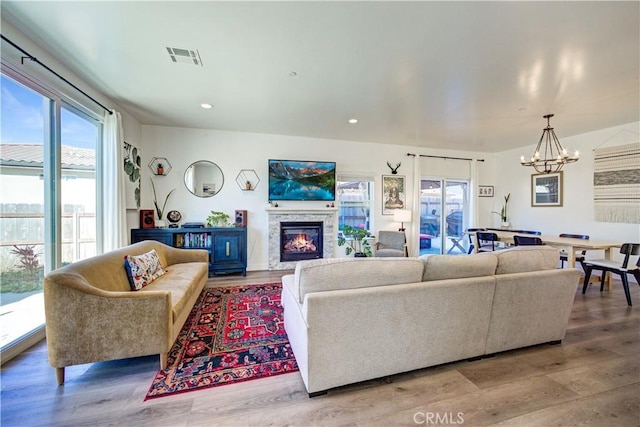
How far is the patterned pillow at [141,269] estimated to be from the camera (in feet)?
8.09

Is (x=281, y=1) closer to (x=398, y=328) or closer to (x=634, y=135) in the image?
(x=398, y=328)

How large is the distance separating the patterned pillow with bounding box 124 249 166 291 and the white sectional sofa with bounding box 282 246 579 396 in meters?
1.55

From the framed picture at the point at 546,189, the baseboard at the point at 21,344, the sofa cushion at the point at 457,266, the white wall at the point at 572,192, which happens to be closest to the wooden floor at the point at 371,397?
the baseboard at the point at 21,344

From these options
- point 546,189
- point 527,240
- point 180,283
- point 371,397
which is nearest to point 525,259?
point 371,397

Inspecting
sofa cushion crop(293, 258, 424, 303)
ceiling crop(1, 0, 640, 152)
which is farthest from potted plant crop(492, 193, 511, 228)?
sofa cushion crop(293, 258, 424, 303)

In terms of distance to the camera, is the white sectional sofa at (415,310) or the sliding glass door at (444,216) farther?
the sliding glass door at (444,216)

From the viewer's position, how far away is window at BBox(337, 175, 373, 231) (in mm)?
5633

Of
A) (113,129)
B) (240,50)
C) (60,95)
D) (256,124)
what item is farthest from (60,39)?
(256,124)

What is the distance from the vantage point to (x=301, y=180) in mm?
5145

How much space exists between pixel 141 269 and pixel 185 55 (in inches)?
84.9

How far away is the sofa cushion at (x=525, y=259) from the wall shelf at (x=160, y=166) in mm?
5079

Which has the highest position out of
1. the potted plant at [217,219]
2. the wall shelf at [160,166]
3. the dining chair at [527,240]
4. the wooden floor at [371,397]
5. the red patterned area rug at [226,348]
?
the wall shelf at [160,166]

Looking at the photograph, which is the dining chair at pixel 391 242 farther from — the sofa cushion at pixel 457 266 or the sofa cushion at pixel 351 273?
the sofa cushion at pixel 351 273

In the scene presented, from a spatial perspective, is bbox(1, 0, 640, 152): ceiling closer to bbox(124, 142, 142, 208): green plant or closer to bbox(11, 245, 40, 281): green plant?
bbox(124, 142, 142, 208): green plant
